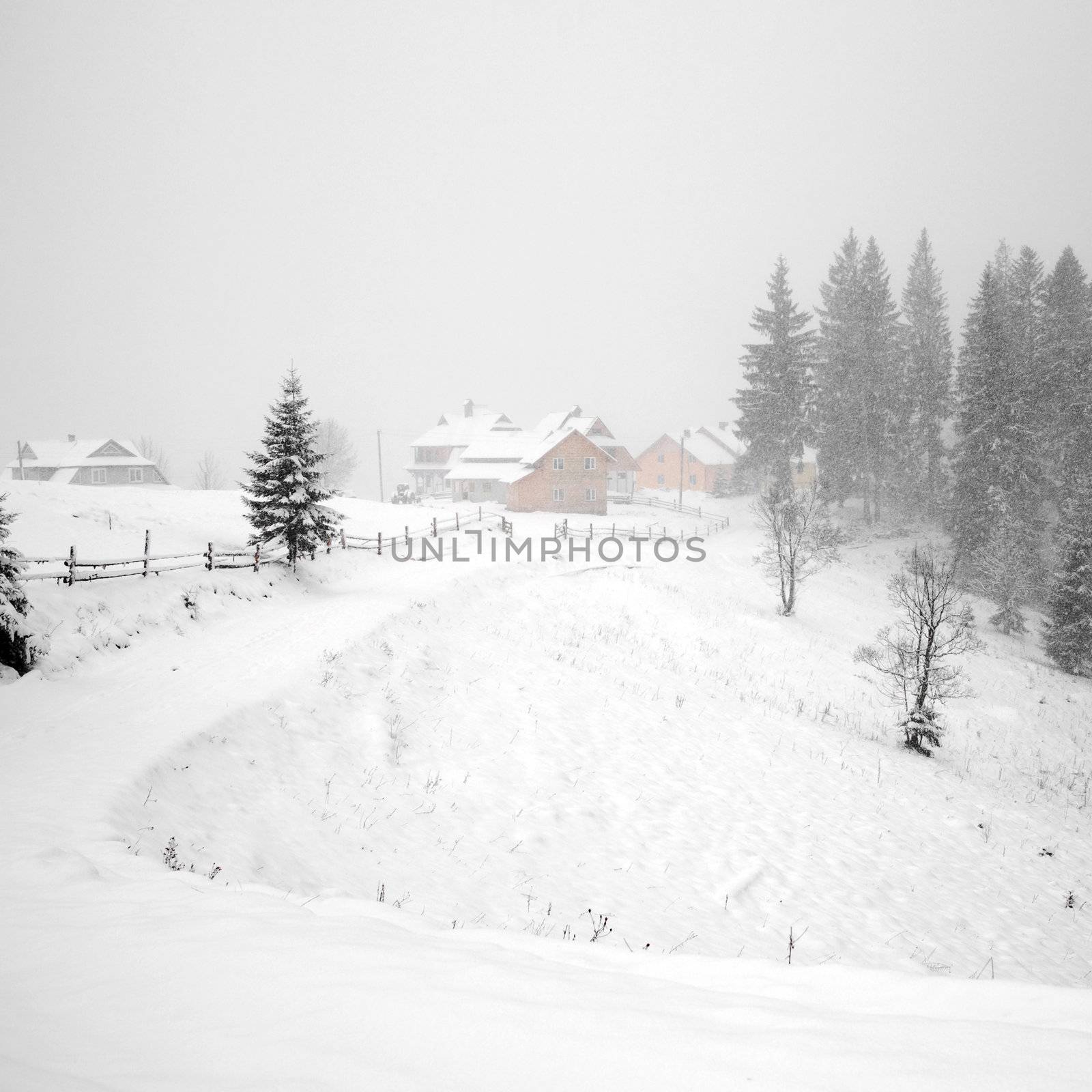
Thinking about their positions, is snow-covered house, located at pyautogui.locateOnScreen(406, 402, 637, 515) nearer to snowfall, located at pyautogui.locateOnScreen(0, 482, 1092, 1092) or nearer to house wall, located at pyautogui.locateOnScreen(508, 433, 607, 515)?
house wall, located at pyautogui.locateOnScreen(508, 433, 607, 515)

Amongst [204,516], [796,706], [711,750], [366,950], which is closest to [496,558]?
[204,516]

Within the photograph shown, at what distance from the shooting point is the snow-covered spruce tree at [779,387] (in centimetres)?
4628

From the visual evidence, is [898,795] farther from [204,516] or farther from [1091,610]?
[204,516]

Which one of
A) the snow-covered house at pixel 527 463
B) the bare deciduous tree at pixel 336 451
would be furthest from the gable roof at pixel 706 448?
the bare deciduous tree at pixel 336 451

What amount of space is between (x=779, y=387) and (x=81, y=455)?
68.5 m

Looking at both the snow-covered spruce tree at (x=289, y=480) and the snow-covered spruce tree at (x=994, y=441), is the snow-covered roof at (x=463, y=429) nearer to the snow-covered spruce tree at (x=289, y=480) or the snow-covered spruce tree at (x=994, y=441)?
the snow-covered spruce tree at (x=994, y=441)

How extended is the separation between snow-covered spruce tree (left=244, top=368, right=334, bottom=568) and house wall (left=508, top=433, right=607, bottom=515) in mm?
34147

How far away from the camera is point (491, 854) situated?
8633 mm

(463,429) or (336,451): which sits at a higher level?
(463,429)

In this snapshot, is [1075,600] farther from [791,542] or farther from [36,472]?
[36,472]

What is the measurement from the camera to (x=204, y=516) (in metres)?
28.2

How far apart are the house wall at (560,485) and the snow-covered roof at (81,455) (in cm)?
4073

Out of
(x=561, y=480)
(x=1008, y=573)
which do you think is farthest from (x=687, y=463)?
(x=1008, y=573)

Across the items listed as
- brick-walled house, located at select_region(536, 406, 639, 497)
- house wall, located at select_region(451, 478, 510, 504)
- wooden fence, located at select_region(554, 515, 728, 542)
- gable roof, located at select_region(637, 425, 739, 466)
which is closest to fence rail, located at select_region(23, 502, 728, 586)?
wooden fence, located at select_region(554, 515, 728, 542)
